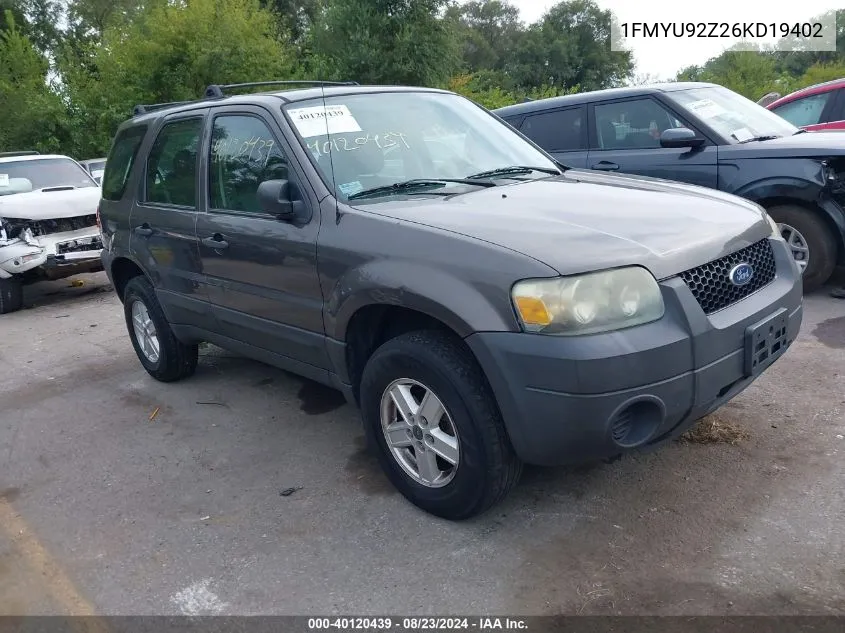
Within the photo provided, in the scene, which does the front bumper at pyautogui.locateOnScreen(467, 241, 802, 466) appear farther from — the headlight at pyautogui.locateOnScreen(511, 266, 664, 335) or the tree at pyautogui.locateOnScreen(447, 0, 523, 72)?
the tree at pyautogui.locateOnScreen(447, 0, 523, 72)

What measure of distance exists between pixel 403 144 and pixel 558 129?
3.68 m

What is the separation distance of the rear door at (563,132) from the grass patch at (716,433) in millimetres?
3607

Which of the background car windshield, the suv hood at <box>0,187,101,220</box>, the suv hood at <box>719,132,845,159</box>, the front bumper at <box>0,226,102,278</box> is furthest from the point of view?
the suv hood at <box>0,187,101,220</box>

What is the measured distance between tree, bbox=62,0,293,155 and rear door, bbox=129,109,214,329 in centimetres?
2019

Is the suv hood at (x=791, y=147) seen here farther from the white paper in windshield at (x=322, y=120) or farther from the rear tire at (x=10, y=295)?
the rear tire at (x=10, y=295)

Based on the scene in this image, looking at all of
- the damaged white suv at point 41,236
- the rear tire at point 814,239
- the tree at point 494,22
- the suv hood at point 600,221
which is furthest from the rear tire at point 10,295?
the tree at point 494,22

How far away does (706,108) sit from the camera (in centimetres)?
645

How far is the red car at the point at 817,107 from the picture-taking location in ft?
27.2

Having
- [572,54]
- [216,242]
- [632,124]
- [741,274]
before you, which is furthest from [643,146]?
[572,54]

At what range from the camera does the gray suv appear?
2686 mm

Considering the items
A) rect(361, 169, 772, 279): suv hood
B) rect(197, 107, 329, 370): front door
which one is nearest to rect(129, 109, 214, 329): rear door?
rect(197, 107, 329, 370): front door

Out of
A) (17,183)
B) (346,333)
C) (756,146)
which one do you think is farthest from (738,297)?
(17,183)

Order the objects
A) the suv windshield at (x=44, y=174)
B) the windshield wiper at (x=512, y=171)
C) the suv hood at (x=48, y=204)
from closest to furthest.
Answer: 1. the windshield wiper at (x=512, y=171)
2. the suv hood at (x=48, y=204)
3. the suv windshield at (x=44, y=174)

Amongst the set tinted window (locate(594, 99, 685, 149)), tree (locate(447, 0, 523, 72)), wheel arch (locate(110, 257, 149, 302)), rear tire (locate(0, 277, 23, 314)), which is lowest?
rear tire (locate(0, 277, 23, 314))
